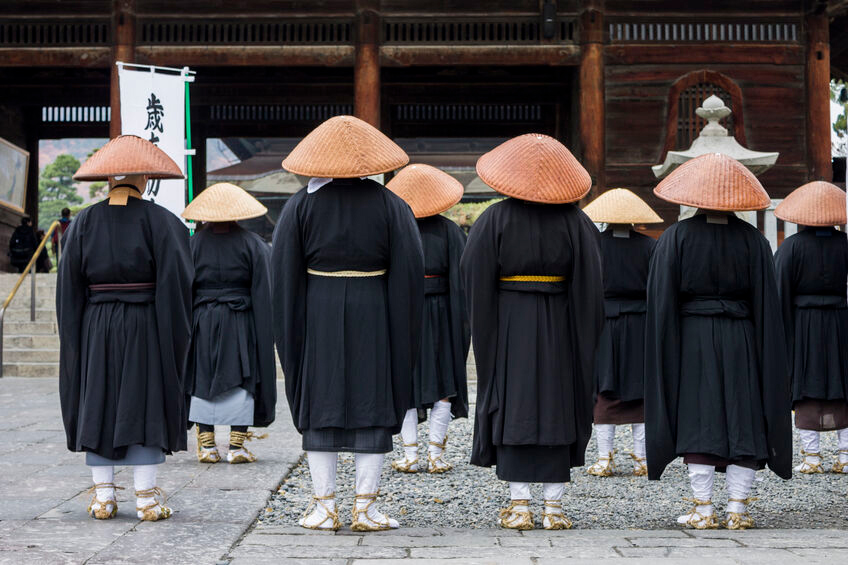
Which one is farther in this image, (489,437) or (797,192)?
(797,192)

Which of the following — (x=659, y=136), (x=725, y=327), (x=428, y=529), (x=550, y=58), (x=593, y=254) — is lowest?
(x=428, y=529)

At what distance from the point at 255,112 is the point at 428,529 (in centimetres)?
1387

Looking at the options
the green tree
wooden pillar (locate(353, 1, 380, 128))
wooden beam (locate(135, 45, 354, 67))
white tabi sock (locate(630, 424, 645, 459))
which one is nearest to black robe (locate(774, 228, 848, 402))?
white tabi sock (locate(630, 424, 645, 459))

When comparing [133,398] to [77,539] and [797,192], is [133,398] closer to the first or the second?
[77,539]

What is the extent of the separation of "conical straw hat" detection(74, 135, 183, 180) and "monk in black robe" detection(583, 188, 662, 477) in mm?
2657

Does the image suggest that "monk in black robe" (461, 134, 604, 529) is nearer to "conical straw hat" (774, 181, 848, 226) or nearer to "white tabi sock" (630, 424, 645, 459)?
"white tabi sock" (630, 424, 645, 459)

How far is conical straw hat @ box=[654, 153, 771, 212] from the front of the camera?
4.87 meters

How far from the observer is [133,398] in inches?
186

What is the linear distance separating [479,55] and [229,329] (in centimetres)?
719

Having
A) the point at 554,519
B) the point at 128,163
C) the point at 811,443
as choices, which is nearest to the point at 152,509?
the point at 128,163

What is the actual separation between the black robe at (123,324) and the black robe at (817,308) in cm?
374

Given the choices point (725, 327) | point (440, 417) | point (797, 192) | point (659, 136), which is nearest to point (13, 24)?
point (659, 136)

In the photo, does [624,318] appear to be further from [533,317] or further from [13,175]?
[13,175]

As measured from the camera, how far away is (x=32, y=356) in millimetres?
12203
